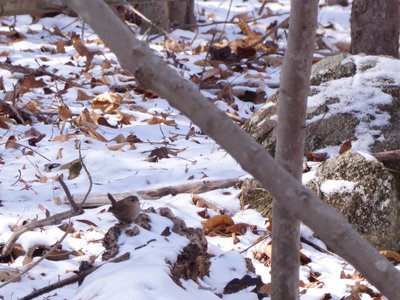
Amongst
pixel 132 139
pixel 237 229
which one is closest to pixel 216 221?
pixel 237 229

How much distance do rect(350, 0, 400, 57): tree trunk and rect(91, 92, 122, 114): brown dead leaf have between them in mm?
1937

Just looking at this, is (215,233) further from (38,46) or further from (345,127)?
(38,46)

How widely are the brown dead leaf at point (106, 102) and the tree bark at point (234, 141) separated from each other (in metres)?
3.84

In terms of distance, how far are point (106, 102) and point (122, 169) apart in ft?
4.23

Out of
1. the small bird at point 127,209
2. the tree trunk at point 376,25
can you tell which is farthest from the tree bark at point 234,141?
the tree trunk at point 376,25

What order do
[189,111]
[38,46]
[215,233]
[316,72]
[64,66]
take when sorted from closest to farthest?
1. [189,111]
2. [215,233]
3. [316,72]
4. [64,66]
5. [38,46]

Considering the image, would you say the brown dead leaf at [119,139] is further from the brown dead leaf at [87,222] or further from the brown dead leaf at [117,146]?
the brown dead leaf at [87,222]

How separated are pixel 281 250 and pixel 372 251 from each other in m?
0.90

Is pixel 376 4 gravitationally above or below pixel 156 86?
below

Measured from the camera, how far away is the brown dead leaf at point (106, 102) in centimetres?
510

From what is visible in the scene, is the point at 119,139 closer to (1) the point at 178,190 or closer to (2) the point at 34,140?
(2) the point at 34,140

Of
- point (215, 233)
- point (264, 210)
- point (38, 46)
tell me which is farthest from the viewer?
point (38, 46)

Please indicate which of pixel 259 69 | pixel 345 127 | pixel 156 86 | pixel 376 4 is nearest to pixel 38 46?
pixel 259 69

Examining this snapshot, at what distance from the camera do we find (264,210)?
3514 millimetres
